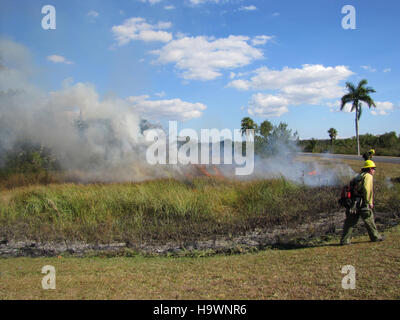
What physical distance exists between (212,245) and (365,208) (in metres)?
3.90

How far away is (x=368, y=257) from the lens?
19.8ft

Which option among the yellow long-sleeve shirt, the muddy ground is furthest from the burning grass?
the yellow long-sleeve shirt

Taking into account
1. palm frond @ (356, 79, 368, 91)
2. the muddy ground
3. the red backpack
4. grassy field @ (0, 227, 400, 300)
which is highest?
palm frond @ (356, 79, 368, 91)

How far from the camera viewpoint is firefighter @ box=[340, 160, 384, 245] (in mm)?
7066

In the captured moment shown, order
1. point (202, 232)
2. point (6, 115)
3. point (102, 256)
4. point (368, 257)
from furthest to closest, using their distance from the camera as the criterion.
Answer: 1. point (6, 115)
2. point (202, 232)
3. point (102, 256)
4. point (368, 257)

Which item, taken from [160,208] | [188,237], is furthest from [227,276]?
[160,208]

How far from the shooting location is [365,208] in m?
7.07

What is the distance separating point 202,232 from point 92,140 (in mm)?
9243

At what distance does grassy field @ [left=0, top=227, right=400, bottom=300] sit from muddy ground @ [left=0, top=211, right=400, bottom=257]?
88 cm

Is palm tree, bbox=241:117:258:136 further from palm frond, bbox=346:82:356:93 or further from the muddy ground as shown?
the muddy ground
